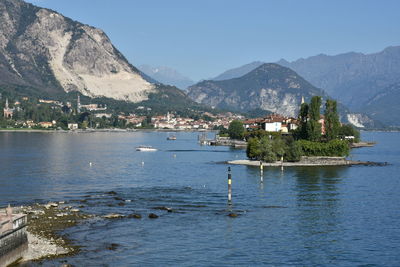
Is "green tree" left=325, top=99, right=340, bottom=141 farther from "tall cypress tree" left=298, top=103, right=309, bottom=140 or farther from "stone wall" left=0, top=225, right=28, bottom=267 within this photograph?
"stone wall" left=0, top=225, right=28, bottom=267

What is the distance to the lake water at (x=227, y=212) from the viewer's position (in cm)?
5169

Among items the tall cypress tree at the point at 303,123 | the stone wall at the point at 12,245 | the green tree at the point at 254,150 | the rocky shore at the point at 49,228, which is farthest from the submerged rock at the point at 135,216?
the tall cypress tree at the point at 303,123

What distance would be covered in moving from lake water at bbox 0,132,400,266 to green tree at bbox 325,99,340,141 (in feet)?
86.5

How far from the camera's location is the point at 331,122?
512ft

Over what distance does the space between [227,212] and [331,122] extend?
9150cm

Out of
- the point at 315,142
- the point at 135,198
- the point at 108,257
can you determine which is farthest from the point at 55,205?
the point at 315,142

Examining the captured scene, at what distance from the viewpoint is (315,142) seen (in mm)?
143375

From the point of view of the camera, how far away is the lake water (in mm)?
51688

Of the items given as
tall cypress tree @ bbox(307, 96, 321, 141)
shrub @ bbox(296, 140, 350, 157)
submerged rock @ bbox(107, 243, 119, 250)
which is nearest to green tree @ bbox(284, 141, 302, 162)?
shrub @ bbox(296, 140, 350, 157)

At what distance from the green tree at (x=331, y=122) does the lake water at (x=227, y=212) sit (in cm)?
2637

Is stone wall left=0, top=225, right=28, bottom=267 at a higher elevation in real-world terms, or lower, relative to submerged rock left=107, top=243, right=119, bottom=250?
higher

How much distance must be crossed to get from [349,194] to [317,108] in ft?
213

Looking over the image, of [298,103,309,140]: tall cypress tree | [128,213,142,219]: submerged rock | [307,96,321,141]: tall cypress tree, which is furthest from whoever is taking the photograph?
[298,103,309,140]: tall cypress tree

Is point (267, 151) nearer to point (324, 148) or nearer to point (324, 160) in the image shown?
point (324, 160)
